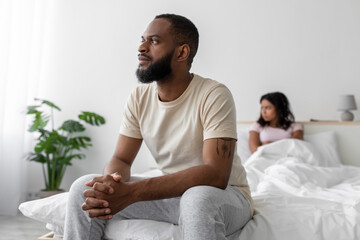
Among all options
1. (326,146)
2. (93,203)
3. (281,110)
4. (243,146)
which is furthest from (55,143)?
(93,203)

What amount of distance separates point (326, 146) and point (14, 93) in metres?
2.67

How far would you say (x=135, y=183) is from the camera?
1188 mm

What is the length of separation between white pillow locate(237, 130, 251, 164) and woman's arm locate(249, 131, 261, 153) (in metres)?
0.06

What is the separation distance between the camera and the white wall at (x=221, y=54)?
3479 millimetres

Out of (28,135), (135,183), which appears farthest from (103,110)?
(135,183)

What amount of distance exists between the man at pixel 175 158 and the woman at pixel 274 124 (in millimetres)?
1733

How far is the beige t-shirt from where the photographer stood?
132 cm

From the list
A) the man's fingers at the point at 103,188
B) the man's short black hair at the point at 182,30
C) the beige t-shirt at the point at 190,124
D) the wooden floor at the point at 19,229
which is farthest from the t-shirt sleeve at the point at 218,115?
the wooden floor at the point at 19,229

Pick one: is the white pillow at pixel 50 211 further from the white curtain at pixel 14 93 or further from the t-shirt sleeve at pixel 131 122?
the white curtain at pixel 14 93

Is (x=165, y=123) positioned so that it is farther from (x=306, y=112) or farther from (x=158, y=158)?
(x=306, y=112)

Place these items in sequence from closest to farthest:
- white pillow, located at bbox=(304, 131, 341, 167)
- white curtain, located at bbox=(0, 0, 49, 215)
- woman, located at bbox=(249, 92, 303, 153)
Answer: white pillow, located at bbox=(304, 131, 341, 167), woman, located at bbox=(249, 92, 303, 153), white curtain, located at bbox=(0, 0, 49, 215)

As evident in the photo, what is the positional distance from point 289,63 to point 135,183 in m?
2.74

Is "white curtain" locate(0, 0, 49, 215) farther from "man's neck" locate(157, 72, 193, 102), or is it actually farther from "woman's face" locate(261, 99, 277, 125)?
"man's neck" locate(157, 72, 193, 102)

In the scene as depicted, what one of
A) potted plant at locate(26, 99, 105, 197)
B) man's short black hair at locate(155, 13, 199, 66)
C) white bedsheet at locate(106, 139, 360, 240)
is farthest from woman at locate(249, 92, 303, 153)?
man's short black hair at locate(155, 13, 199, 66)
